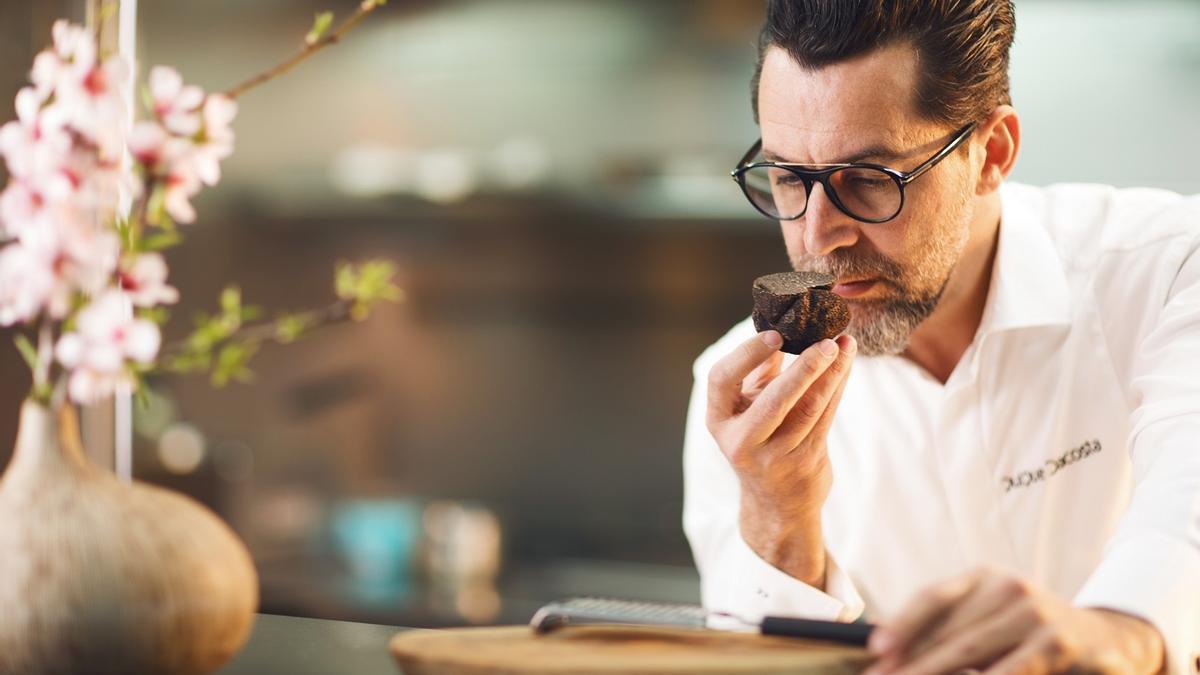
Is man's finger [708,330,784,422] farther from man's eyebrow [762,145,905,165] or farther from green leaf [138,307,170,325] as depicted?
green leaf [138,307,170,325]

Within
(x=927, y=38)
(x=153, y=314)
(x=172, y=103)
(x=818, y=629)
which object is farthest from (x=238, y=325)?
(x=927, y=38)

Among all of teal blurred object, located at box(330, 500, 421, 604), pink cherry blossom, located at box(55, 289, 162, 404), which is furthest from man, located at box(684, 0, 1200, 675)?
teal blurred object, located at box(330, 500, 421, 604)

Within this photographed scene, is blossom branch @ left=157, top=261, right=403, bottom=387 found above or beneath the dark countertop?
above

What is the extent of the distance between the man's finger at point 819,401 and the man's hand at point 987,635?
19.6 inches

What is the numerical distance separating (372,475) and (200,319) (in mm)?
2913

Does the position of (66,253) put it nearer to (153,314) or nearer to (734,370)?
(153,314)

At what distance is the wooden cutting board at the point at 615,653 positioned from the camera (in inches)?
32.1

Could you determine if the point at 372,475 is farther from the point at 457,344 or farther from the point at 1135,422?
the point at 1135,422

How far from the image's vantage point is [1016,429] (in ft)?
5.43

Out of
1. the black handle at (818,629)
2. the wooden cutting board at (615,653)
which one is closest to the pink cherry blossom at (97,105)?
the wooden cutting board at (615,653)

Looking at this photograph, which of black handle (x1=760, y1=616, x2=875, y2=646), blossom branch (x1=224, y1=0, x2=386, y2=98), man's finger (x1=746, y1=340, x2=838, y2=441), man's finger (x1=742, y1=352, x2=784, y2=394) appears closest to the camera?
black handle (x1=760, y1=616, x2=875, y2=646)

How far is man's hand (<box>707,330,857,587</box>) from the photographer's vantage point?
4.14 feet

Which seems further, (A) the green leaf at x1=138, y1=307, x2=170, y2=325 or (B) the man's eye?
(B) the man's eye

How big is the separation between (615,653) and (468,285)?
291 cm
